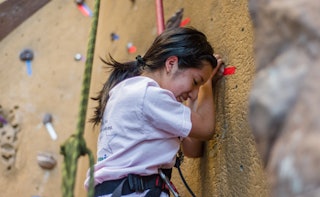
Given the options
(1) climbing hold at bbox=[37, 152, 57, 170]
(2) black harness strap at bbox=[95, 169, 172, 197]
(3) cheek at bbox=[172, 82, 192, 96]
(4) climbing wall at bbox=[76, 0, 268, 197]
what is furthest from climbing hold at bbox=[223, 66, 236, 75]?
(1) climbing hold at bbox=[37, 152, 57, 170]

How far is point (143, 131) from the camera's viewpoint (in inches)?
51.6

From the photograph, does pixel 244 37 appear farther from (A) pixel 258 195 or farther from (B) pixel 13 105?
(B) pixel 13 105

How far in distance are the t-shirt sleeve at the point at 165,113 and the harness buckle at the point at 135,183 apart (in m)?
0.14

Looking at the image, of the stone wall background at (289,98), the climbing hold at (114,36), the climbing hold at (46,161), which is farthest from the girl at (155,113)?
the climbing hold at (46,161)

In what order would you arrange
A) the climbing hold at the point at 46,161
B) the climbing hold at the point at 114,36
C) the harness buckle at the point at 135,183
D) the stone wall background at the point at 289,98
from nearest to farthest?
the stone wall background at the point at 289,98 → the harness buckle at the point at 135,183 → the climbing hold at the point at 114,36 → the climbing hold at the point at 46,161

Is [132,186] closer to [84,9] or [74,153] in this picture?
[74,153]

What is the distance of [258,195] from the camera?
49.2 inches

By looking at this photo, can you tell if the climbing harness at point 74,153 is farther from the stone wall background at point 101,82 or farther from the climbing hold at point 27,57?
the climbing hold at point 27,57

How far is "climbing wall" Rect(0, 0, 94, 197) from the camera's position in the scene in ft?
9.20

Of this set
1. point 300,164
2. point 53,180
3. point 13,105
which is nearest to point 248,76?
point 300,164

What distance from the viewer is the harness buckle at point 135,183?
1279mm

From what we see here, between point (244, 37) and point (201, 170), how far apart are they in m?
0.42

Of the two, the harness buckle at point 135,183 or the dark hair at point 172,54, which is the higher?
the dark hair at point 172,54

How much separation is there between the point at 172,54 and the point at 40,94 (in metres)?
1.73
